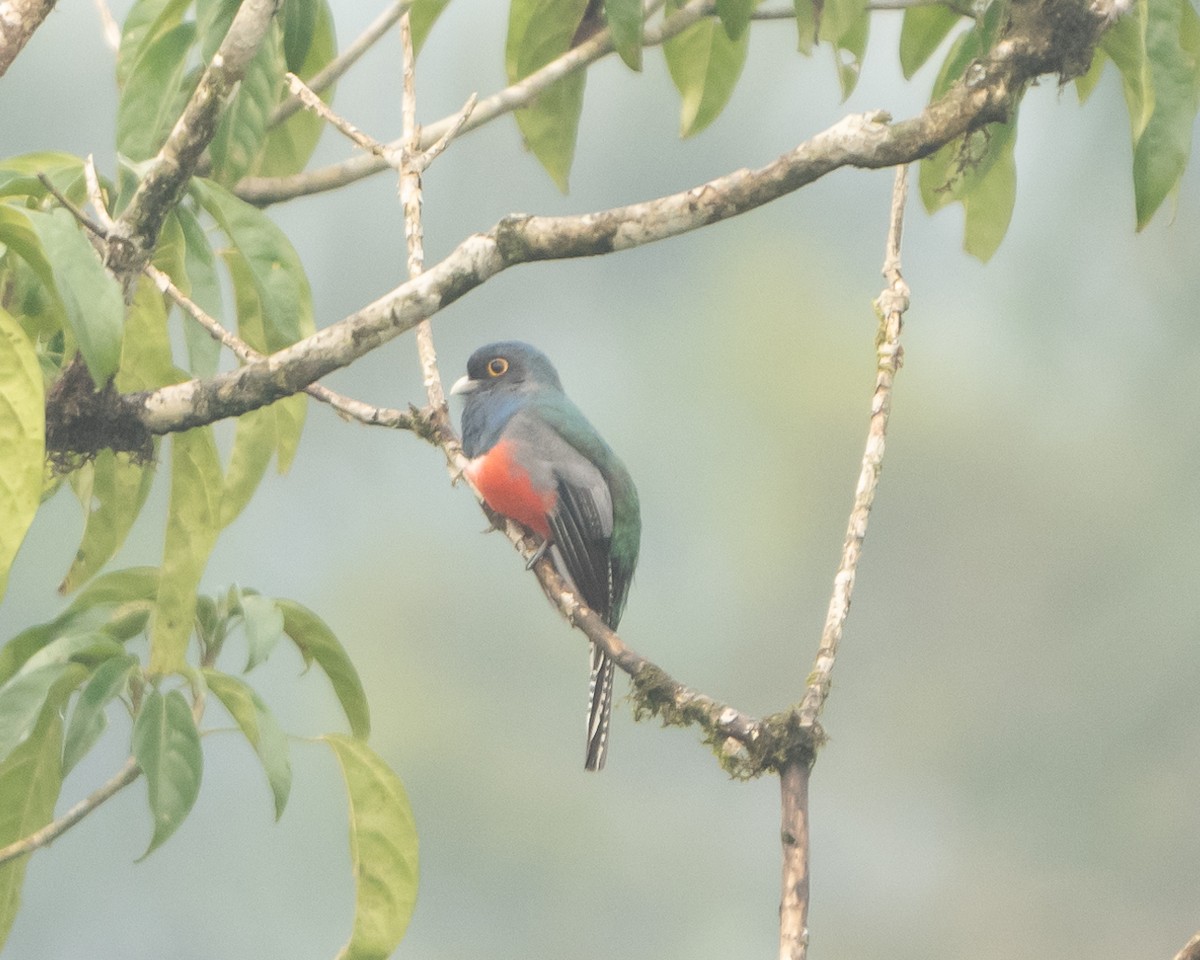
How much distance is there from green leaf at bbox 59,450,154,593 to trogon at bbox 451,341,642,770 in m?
0.66

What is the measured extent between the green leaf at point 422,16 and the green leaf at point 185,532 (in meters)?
0.91

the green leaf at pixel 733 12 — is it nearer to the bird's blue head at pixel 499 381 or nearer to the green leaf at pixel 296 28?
the green leaf at pixel 296 28

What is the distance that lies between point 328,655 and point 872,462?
3.27ft

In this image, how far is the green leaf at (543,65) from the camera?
8.23ft

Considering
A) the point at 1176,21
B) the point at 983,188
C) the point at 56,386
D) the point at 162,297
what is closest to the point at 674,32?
the point at 983,188

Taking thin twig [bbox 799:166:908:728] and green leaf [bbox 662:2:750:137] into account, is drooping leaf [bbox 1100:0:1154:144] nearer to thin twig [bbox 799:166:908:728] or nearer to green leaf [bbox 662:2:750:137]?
thin twig [bbox 799:166:908:728]

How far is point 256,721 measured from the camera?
204 cm

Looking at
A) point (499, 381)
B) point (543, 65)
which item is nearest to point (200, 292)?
point (543, 65)

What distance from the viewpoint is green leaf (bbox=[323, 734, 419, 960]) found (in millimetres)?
2184

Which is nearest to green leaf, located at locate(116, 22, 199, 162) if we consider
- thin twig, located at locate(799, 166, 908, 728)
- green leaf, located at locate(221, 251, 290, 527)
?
green leaf, located at locate(221, 251, 290, 527)

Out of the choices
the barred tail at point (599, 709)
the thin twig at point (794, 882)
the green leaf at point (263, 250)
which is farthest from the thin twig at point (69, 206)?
the barred tail at point (599, 709)

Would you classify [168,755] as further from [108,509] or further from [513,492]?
[513,492]

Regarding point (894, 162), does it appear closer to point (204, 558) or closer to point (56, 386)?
point (204, 558)

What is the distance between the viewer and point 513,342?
11.8ft
